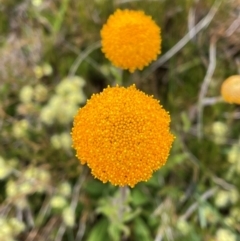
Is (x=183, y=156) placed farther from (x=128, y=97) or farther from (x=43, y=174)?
(x=128, y=97)

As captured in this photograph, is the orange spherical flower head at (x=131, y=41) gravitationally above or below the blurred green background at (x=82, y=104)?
above

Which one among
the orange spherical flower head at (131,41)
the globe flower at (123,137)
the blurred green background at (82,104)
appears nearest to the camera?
the globe flower at (123,137)

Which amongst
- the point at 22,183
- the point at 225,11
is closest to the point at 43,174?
the point at 22,183

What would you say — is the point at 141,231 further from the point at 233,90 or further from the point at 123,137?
the point at 123,137

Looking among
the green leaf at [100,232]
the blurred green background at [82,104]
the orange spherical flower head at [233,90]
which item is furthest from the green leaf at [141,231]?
the orange spherical flower head at [233,90]

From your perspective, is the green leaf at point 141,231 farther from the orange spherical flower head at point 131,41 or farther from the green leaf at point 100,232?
the orange spherical flower head at point 131,41

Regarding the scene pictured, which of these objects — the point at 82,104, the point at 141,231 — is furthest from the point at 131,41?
the point at 141,231

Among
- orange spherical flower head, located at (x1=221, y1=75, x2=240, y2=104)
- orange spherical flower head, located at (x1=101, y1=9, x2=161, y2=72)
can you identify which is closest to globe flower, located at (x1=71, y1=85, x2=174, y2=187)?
orange spherical flower head, located at (x1=101, y1=9, x2=161, y2=72)
